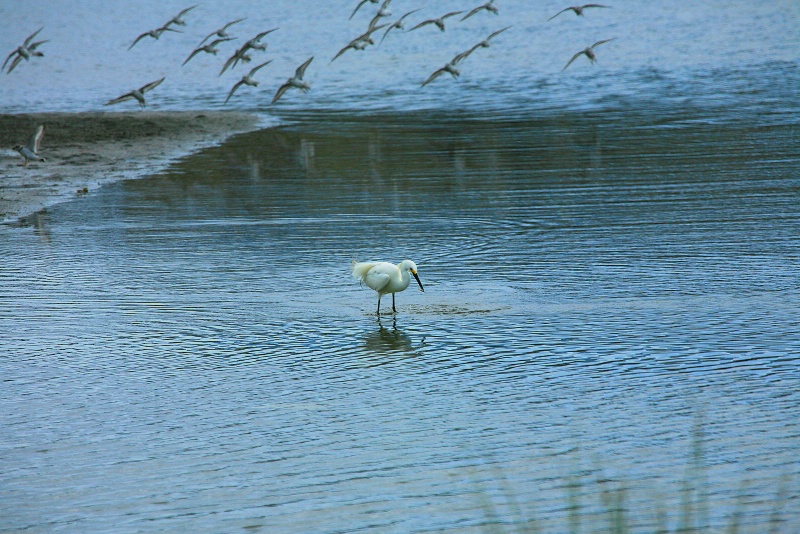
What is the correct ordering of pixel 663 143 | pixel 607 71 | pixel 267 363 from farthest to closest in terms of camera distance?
pixel 607 71 < pixel 663 143 < pixel 267 363

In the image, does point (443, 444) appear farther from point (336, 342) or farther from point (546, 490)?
point (336, 342)

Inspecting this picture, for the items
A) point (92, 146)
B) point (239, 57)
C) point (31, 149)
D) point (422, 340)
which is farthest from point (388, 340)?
point (239, 57)

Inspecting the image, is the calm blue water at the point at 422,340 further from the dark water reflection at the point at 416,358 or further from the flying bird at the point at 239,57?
the flying bird at the point at 239,57

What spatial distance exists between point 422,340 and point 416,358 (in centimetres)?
59

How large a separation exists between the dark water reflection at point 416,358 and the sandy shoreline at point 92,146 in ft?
4.54

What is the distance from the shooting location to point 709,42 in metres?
44.1

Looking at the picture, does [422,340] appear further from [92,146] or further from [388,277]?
[92,146]

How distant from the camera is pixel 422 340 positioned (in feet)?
33.6

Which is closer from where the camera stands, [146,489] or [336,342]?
[146,489]

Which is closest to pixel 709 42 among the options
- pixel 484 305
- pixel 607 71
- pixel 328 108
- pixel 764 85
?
pixel 607 71

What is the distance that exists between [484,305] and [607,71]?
2873 centimetres

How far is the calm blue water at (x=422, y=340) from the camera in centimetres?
687

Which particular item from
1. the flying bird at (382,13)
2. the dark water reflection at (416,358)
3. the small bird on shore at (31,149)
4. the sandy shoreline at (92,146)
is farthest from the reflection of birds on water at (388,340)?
the flying bird at (382,13)

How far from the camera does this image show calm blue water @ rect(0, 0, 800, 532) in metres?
6.87
